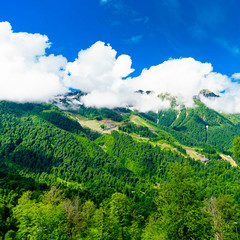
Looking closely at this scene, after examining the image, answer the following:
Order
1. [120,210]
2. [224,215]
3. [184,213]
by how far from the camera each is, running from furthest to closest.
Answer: [224,215] < [120,210] < [184,213]

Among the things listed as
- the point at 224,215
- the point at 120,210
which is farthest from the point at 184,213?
the point at 224,215

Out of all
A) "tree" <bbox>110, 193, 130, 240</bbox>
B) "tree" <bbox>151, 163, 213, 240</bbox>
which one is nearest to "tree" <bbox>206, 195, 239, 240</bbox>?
"tree" <bbox>110, 193, 130, 240</bbox>

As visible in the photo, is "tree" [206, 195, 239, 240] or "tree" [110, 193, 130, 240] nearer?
"tree" [206, 195, 239, 240]

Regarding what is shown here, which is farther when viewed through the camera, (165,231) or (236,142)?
(236,142)

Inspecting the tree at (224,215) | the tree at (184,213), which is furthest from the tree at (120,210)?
the tree at (184,213)

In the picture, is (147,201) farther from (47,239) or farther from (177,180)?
(177,180)

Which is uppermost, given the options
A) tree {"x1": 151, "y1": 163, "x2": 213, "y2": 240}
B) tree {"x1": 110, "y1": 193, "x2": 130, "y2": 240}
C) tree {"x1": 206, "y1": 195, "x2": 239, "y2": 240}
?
tree {"x1": 151, "y1": 163, "x2": 213, "y2": 240}

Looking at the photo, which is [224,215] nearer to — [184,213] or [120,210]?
[120,210]

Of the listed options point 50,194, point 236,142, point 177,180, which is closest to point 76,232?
point 50,194

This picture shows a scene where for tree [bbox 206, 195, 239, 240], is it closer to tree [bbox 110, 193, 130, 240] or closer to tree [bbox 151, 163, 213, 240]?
tree [bbox 110, 193, 130, 240]

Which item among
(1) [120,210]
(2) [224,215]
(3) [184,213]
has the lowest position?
(1) [120,210]

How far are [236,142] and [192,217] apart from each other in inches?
1013

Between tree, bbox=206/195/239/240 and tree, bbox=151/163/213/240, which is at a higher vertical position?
tree, bbox=151/163/213/240

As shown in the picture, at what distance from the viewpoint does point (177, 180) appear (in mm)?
31750
